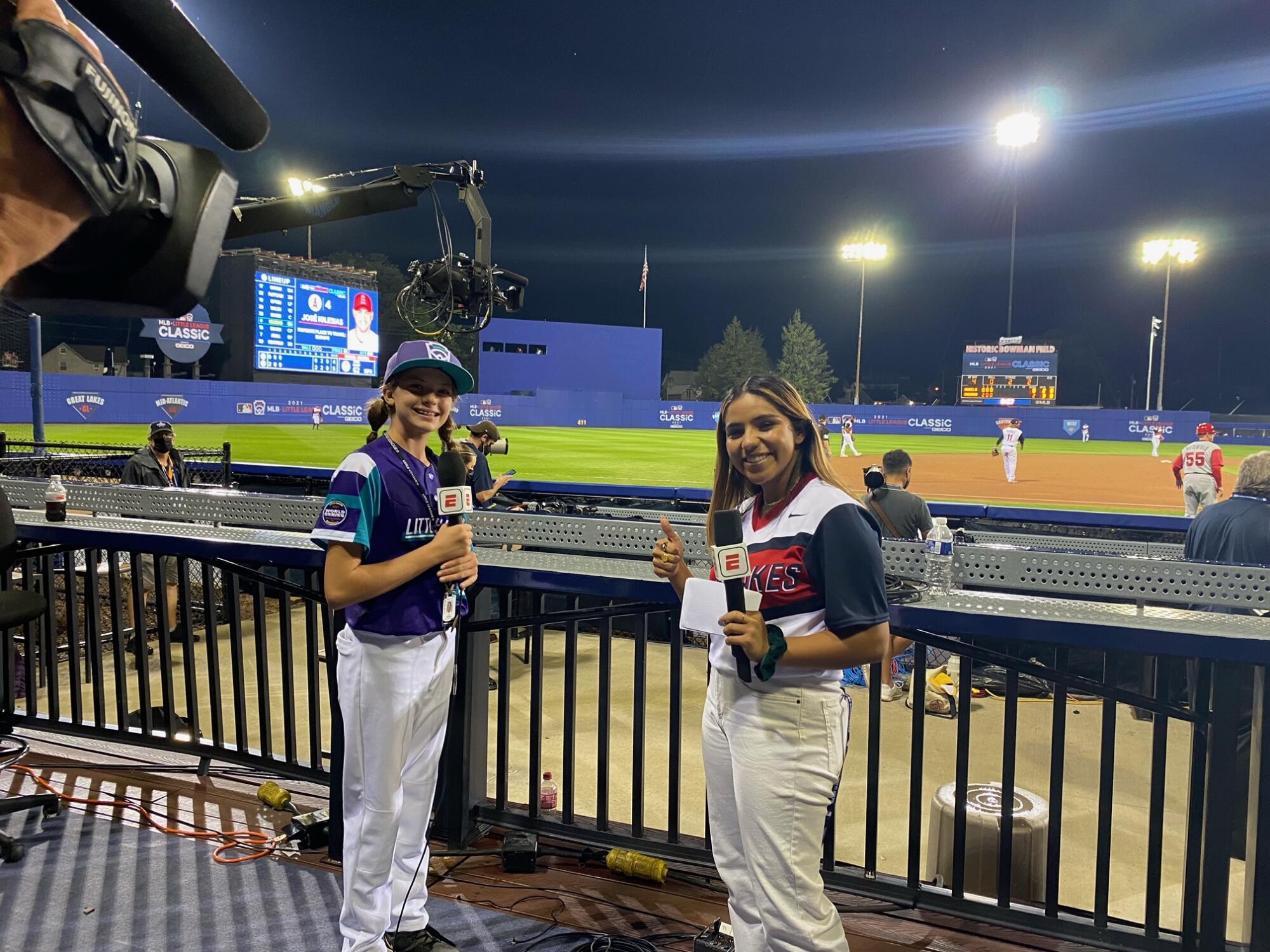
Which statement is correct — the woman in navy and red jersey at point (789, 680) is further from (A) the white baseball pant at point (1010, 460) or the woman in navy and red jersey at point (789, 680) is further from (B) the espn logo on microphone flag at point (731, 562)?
(A) the white baseball pant at point (1010, 460)

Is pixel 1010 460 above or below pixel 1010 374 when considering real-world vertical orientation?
below

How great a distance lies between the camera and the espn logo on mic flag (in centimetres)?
221

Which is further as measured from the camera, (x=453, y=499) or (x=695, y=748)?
(x=695, y=748)

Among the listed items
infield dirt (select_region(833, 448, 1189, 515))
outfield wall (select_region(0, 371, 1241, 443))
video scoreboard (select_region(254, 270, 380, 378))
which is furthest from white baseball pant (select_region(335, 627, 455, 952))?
video scoreboard (select_region(254, 270, 380, 378))

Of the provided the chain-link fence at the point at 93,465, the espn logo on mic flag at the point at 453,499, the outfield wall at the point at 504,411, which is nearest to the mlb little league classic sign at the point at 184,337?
the outfield wall at the point at 504,411

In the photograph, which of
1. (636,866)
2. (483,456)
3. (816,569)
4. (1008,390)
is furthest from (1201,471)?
(1008,390)

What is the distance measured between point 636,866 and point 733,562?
1855mm

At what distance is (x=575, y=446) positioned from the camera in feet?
106

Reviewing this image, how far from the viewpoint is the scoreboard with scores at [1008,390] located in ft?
140

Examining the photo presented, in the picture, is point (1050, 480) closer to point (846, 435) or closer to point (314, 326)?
point (846, 435)

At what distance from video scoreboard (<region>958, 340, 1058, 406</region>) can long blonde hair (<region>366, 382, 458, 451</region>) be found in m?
45.4

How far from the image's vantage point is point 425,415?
2439 mm

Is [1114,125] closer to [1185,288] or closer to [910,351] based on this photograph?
[1185,288]

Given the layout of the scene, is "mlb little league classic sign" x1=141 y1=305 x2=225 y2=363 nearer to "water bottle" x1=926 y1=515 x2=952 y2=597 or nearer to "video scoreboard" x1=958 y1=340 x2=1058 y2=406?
"water bottle" x1=926 y1=515 x2=952 y2=597
